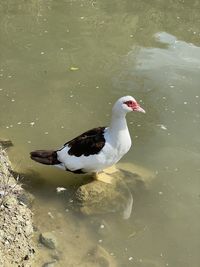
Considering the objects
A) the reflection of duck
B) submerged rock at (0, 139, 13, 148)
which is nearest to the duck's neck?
the reflection of duck

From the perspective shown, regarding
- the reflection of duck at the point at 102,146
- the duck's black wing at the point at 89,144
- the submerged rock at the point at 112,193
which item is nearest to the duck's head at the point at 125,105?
the reflection of duck at the point at 102,146

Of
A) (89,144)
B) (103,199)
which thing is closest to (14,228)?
(103,199)

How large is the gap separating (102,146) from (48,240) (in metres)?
1.24

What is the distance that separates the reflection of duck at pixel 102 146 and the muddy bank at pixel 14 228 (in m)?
0.72

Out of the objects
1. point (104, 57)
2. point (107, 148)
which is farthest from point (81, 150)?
point (104, 57)

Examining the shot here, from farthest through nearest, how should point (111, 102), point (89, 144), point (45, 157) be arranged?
point (111, 102)
point (45, 157)
point (89, 144)

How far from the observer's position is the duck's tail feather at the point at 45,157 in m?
6.28

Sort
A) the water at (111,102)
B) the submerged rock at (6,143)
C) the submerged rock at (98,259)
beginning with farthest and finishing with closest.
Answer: the submerged rock at (6,143)
the water at (111,102)
the submerged rock at (98,259)

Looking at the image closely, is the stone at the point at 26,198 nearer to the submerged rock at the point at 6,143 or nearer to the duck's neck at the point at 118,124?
the submerged rock at the point at 6,143

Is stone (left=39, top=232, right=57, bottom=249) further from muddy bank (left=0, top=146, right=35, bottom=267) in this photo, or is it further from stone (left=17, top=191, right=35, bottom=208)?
stone (left=17, top=191, right=35, bottom=208)

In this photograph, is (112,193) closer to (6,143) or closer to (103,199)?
(103,199)

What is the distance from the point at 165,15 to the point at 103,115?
4232 millimetres

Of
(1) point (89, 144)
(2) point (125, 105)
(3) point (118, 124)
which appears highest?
(2) point (125, 105)

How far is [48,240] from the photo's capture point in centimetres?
541
